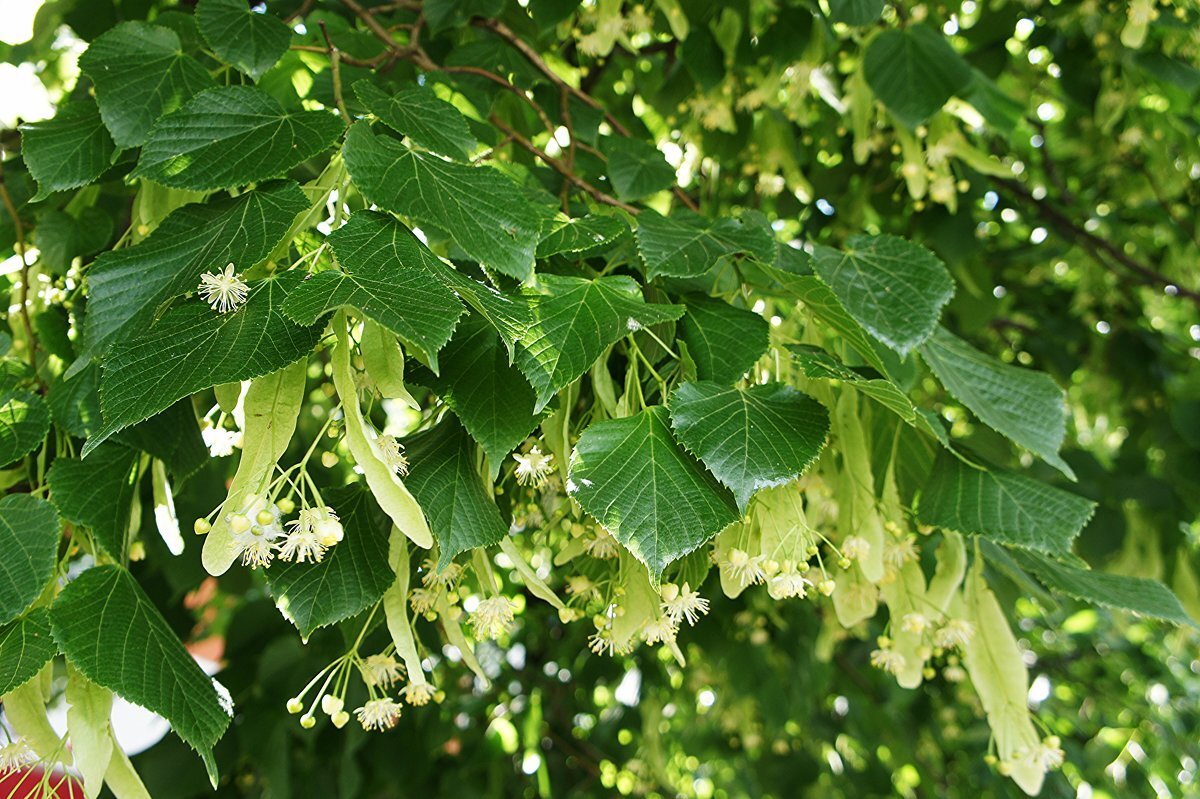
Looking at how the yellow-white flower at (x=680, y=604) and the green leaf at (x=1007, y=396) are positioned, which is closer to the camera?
the yellow-white flower at (x=680, y=604)

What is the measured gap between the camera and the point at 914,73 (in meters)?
1.59

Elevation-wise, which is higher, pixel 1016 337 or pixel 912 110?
pixel 912 110

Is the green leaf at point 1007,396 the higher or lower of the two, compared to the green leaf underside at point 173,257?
lower

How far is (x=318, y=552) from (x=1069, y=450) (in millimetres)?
1999

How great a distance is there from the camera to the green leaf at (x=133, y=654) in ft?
2.58

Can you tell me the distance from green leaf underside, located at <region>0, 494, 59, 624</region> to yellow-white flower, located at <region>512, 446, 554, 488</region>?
1.29ft

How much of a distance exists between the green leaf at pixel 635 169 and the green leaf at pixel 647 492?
21.6 inches

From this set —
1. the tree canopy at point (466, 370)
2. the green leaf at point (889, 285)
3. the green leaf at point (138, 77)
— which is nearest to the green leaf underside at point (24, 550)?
the tree canopy at point (466, 370)

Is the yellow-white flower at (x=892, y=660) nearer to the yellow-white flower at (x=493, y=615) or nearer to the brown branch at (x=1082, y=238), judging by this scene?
the yellow-white flower at (x=493, y=615)

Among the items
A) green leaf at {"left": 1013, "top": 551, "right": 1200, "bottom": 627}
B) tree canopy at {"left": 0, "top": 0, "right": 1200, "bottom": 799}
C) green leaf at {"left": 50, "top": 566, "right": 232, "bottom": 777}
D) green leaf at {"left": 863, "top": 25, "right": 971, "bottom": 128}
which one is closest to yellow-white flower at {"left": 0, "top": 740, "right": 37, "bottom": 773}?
tree canopy at {"left": 0, "top": 0, "right": 1200, "bottom": 799}

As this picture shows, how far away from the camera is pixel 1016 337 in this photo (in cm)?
300

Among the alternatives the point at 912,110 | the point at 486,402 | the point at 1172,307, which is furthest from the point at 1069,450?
the point at 486,402

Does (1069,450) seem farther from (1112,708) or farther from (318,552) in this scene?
(318,552)

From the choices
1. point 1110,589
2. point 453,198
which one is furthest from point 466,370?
point 1110,589
